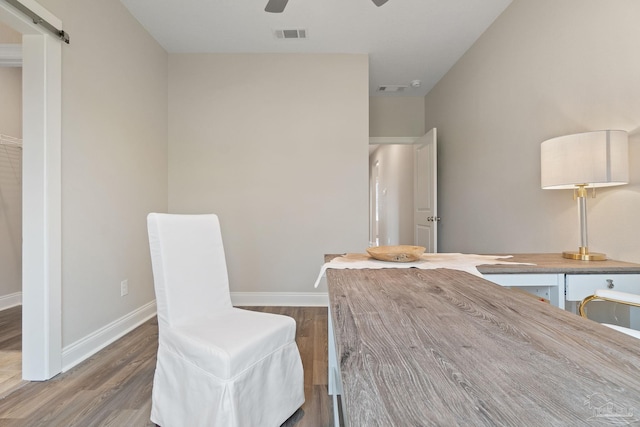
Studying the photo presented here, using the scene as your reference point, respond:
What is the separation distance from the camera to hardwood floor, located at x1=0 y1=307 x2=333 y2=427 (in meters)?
1.45

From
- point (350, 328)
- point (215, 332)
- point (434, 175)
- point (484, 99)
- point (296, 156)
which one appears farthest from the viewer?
point (434, 175)

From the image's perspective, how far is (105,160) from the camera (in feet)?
7.48

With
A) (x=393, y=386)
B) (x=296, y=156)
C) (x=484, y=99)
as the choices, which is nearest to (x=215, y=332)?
(x=393, y=386)

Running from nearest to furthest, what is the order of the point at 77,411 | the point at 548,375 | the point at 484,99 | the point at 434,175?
the point at 548,375
the point at 77,411
the point at 484,99
the point at 434,175

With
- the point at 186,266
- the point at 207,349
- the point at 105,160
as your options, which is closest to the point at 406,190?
the point at 105,160

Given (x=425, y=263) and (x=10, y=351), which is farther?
(x=10, y=351)

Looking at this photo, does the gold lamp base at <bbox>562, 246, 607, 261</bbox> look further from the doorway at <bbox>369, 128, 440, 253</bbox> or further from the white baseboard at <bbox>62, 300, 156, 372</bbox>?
the white baseboard at <bbox>62, 300, 156, 372</bbox>

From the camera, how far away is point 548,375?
0.47 m

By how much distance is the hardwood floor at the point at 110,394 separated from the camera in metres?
1.45

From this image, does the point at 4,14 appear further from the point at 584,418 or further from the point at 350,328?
the point at 584,418

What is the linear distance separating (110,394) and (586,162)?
258 centimetres

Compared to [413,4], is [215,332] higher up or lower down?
lower down

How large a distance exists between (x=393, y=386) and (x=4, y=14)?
2.36 metres

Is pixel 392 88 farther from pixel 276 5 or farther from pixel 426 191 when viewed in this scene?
pixel 276 5
